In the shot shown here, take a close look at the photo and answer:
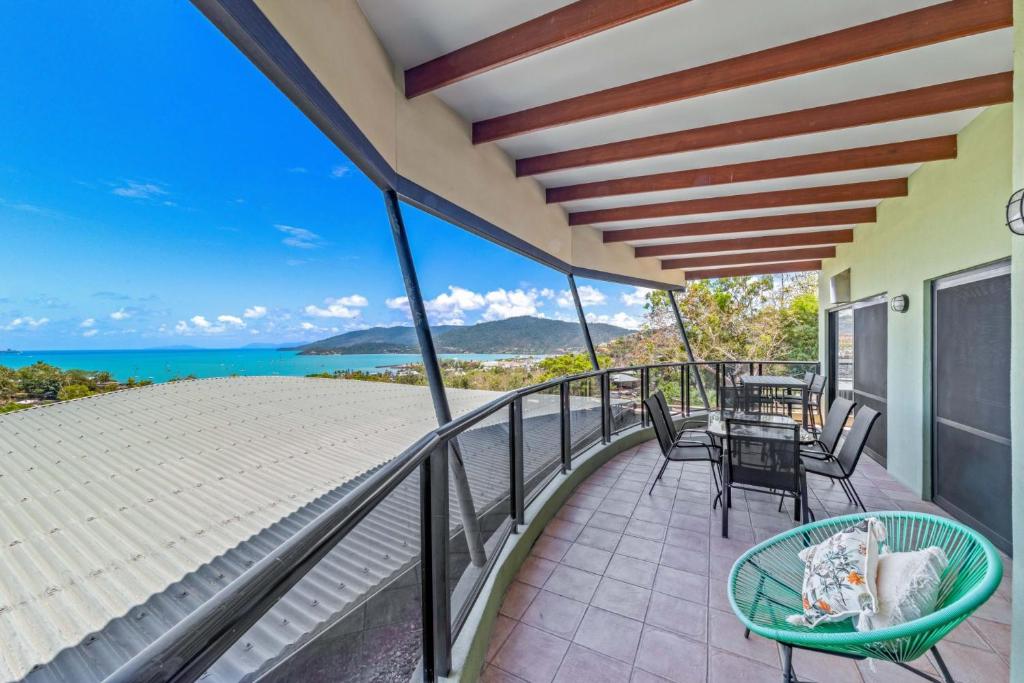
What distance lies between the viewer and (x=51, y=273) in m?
1.73

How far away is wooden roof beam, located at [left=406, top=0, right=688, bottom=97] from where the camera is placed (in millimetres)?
1886

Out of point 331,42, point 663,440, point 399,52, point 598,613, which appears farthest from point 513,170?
point 598,613

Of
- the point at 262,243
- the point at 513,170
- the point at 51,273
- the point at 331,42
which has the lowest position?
the point at 51,273

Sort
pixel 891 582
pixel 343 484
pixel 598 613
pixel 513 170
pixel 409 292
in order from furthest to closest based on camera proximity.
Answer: pixel 513 170 < pixel 343 484 < pixel 409 292 < pixel 598 613 < pixel 891 582

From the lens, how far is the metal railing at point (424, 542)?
1.76 feet

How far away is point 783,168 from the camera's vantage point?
11.7ft

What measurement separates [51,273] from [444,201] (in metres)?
2.07

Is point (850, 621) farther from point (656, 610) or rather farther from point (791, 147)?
point (791, 147)

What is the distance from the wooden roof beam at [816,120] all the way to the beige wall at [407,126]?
59cm

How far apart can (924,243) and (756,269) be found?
422 centimetres

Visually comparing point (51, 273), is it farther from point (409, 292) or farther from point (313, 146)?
point (313, 146)

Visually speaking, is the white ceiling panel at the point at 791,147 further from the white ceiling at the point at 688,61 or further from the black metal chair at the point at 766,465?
the black metal chair at the point at 766,465

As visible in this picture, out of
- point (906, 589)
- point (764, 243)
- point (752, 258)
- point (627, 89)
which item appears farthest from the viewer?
point (752, 258)

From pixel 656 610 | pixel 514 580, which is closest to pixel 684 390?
pixel 656 610
